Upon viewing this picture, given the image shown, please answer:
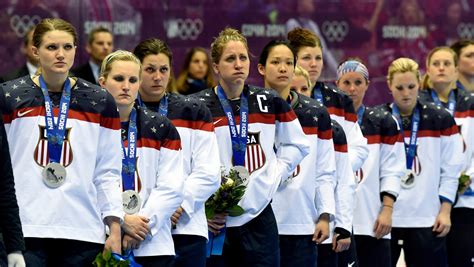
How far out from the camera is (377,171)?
10703mm

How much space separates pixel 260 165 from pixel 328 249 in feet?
4.11

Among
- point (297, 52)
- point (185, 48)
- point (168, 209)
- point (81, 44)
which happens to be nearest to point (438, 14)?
point (185, 48)

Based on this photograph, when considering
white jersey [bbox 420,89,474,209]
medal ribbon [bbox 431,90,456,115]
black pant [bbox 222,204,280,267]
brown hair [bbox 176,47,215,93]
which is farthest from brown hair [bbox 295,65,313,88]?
brown hair [bbox 176,47,215,93]

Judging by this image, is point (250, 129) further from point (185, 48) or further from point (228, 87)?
point (185, 48)

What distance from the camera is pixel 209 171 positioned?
8664 mm

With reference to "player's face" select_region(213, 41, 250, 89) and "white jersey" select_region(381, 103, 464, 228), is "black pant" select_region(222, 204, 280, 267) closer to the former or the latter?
"player's face" select_region(213, 41, 250, 89)

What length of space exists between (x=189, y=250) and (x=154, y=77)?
3.39 feet

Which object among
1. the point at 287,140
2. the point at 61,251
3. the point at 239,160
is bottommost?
the point at 61,251

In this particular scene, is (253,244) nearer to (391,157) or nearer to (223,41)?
(223,41)

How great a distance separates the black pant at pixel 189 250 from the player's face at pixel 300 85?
1.77 metres

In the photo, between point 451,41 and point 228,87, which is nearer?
point 228,87

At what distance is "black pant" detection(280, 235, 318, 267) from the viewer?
9.42 meters

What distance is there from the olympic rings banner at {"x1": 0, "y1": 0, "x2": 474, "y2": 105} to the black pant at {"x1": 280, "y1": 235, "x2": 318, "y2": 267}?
14.8ft

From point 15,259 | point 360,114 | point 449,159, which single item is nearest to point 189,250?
point 15,259
